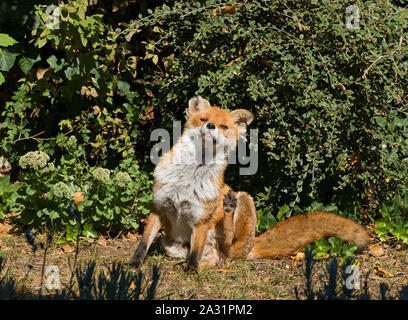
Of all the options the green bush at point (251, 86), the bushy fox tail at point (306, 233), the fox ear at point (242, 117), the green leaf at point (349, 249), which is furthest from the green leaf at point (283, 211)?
the fox ear at point (242, 117)

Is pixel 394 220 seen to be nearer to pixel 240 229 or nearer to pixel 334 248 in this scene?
pixel 334 248

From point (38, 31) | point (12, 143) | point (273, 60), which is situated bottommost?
point (12, 143)

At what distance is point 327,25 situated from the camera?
5188 mm

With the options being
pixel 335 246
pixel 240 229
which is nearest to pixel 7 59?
pixel 240 229

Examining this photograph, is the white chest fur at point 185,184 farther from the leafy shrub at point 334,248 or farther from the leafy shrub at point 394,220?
the leafy shrub at point 394,220

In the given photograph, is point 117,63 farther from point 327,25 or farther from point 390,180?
point 390,180

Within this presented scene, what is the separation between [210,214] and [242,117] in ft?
3.42

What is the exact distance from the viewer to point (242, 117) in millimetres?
5219

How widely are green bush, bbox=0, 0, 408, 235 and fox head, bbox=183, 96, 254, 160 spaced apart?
277 millimetres

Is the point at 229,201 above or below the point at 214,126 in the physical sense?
below

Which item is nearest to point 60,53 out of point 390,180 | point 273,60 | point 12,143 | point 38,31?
point 38,31

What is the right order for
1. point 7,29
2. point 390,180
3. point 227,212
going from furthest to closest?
point 7,29, point 390,180, point 227,212

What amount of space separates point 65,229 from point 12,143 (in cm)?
186
